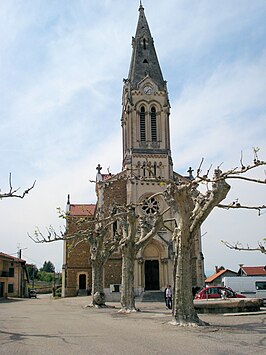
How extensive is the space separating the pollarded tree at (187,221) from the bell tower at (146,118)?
1025 inches

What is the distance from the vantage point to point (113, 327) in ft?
45.1

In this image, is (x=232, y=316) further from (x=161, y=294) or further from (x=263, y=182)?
(x=161, y=294)

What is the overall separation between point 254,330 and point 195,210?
15.6 feet

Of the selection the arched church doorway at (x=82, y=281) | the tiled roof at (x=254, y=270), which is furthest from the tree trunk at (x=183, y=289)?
the tiled roof at (x=254, y=270)

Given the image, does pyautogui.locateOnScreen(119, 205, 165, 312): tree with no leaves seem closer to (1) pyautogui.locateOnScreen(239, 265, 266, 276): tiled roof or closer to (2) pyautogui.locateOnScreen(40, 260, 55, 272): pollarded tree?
(1) pyautogui.locateOnScreen(239, 265, 266, 276): tiled roof

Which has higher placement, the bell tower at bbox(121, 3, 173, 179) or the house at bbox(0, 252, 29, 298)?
the bell tower at bbox(121, 3, 173, 179)

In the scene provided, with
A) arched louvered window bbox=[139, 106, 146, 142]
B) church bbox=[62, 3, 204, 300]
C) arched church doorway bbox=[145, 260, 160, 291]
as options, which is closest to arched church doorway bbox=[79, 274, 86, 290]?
church bbox=[62, 3, 204, 300]

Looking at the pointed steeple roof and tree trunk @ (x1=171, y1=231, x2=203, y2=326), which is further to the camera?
the pointed steeple roof

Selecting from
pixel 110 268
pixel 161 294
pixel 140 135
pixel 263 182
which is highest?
pixel 140 135

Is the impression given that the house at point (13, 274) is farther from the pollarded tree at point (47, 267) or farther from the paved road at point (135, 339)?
the pollarded tree at point (47, 267)

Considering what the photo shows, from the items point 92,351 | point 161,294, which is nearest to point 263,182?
point 92,351

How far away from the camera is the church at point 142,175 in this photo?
39125mm

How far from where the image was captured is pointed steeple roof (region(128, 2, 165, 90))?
153 ft

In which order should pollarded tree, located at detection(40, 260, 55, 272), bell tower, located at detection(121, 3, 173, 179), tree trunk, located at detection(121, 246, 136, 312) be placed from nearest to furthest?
tree trunk, located at detection(121, 246, 136, 312), bell tower, located at detection(121, 3, 173, 179), pollarded tree, located at detection(40, 260, 55, 272)
